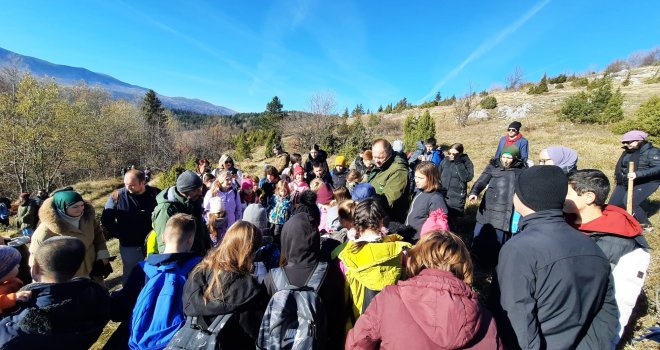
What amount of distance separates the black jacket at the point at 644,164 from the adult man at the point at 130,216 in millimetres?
7049

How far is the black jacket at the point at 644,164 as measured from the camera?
426 centimetres

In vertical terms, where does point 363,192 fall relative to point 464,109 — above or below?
below

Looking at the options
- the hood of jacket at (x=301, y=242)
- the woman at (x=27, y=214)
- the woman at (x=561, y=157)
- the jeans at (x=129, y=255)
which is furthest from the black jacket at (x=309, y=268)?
the woman at (x=27, y=214)

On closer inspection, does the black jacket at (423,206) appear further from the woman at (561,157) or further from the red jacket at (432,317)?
the red jacket at (432,317)

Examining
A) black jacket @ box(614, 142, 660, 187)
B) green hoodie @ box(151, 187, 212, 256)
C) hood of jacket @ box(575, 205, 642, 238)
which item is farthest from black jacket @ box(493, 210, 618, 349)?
black jacket @ box(614, 142, 660, 187)

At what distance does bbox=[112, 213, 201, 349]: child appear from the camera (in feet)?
6.65

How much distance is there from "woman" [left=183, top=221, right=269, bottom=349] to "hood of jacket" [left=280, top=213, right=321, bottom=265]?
0.24 m

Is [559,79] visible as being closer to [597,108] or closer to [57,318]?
[597,108]

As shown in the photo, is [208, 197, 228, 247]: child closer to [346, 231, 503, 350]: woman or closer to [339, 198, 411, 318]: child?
[339, 198, 411, 318]: child

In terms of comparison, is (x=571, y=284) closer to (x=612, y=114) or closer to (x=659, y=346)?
(x=659, y=346)

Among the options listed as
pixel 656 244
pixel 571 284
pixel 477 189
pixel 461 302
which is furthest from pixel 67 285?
pixel 656 244

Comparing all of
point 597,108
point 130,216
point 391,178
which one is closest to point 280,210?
point 391,178

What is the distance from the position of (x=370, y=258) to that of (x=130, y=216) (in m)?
3.25

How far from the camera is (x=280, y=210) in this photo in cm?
451
